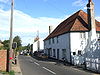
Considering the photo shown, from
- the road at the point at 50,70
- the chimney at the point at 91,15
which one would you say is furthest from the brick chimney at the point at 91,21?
the road at the point at 50,70

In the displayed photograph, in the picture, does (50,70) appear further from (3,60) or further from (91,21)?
(91,21)

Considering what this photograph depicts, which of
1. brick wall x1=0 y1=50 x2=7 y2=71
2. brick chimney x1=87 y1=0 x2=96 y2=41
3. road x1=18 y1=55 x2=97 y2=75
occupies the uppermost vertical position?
brick chimney x1=87 y1=0 x2=96 y2=41

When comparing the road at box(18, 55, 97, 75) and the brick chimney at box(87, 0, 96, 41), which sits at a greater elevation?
the brick chimney at box(87, 0, 96, 41)

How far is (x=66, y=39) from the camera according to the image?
3466 cm

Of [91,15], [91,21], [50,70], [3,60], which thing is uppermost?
[91,15]

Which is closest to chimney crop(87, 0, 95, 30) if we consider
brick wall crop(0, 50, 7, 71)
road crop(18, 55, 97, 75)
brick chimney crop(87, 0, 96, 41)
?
brick chimney crop(87, 0, 96, 41)

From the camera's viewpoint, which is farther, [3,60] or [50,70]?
[50,70]

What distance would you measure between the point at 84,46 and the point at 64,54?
17.4 feet

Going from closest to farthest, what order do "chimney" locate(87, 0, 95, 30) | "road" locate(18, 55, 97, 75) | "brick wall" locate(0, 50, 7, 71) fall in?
"road" locate(18, 55, 97, 75), "brick wall" locate(0, 50, 7, 71), "chimney" locate(87, 0, 95, 30)

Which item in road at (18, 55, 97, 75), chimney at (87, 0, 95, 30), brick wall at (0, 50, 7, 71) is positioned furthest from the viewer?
chimney at (87, 0, 95, 30)

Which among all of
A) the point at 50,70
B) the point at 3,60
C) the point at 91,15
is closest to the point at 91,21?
the point at 91,15

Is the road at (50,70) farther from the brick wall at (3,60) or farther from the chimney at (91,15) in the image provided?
the chimney at (91,15)

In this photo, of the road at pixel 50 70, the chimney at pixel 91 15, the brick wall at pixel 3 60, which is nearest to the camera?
the road at pixel 50 70

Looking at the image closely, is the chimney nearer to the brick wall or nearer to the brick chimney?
the brick chimney
